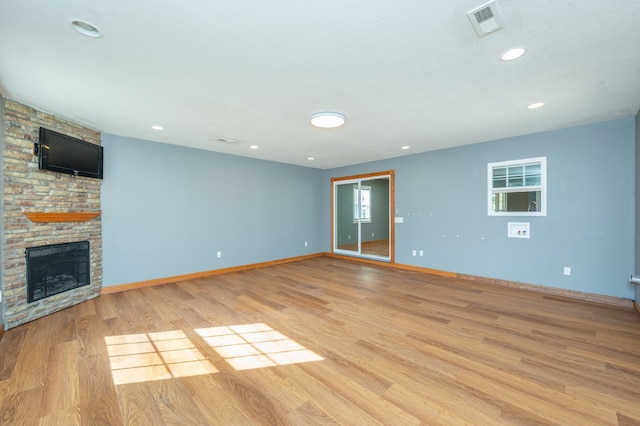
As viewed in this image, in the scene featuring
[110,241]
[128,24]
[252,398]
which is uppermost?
[128,24]

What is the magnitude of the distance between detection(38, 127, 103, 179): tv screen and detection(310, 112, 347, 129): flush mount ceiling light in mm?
3286

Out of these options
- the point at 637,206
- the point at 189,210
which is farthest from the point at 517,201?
the point at 189,210

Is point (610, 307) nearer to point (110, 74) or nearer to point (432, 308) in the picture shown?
point (432, 308)

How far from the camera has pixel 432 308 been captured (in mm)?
3320

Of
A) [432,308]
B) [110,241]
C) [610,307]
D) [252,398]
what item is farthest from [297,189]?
[610,307]

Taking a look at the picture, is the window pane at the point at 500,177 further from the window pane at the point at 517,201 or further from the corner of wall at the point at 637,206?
the corner of wall at the point at 637,206

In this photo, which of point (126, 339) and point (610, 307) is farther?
point (610, 307)

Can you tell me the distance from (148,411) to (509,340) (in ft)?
10.2

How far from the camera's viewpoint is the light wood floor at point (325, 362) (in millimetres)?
1606

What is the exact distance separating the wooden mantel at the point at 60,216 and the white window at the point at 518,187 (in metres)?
6.48

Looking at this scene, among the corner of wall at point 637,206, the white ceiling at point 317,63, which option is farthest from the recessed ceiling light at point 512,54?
the corner of wall at point 637,206

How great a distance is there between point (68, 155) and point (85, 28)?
8.30 feet

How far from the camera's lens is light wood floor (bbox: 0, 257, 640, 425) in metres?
1.61

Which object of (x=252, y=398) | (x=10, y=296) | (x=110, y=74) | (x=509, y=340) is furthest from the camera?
(x=10, y=296)
